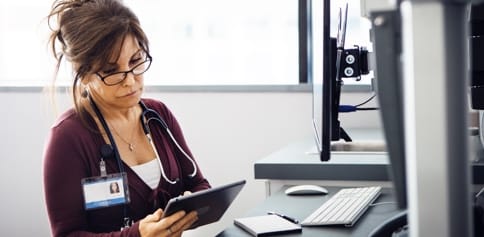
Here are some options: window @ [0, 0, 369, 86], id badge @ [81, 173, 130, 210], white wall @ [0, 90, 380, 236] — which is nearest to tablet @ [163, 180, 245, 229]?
id badge @ [81, 173, 130, 210]

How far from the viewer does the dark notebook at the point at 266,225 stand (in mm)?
1297

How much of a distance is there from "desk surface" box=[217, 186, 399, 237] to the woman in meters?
0.29

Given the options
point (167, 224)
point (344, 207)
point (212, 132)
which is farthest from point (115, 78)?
point (212, 132)

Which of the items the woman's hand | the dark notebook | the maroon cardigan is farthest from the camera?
the maroon cardigan

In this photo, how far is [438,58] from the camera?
52 cm

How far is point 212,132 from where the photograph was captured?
118 inches

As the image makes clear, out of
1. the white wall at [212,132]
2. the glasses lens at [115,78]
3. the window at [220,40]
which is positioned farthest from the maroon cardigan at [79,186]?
the window at [220,40]

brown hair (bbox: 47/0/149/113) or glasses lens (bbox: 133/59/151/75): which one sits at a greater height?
brown hair (bbox: 47/0/149/113)

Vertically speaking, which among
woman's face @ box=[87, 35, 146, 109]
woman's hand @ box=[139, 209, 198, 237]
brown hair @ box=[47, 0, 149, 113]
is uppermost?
brown hair @ box=[47, 0, 149, 113]

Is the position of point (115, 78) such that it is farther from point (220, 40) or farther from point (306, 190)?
point (220, 40)

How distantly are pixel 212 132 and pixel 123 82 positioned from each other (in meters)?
1.27

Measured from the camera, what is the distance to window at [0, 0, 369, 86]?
2.98 metres

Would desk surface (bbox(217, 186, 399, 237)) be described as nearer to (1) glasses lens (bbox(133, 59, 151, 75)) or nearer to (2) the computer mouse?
(2) the computer mouse

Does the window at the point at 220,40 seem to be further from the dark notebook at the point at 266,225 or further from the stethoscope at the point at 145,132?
the dark notebook at the point at 266,225
